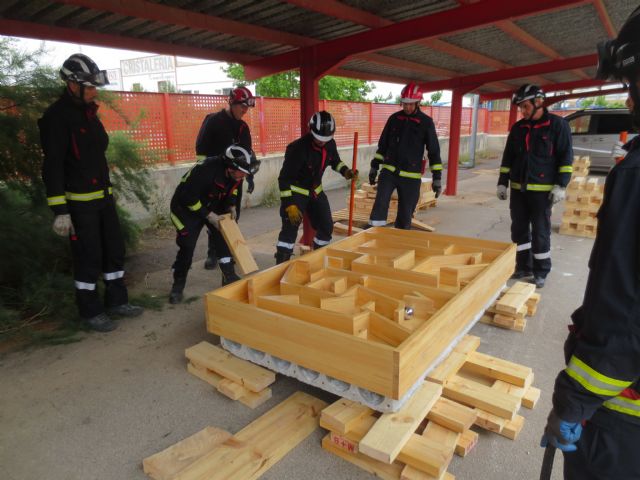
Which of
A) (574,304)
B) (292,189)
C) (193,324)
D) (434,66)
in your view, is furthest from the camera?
(434,66)

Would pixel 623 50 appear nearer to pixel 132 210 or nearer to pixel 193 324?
pixel 193 324

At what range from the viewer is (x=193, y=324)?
154 inches

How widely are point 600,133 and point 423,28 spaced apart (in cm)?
1215

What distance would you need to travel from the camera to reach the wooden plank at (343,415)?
2.27 m

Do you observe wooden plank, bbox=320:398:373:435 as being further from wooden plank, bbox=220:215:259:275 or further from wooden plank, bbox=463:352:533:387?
wooden plank, bbox=220:215:259:275

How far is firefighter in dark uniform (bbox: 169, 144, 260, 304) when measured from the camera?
3838 mm

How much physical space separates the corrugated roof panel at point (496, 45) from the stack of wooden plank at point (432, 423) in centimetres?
494

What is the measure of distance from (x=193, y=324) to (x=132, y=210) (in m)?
3.88

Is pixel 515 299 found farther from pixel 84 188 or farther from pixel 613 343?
pixel 84 188

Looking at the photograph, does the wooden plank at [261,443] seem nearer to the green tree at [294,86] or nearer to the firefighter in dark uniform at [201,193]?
the firefighter in dark uniform at [201,193]

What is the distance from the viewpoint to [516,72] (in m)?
8.70

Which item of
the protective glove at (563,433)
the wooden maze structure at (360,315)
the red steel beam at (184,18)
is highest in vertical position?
the red steel beam at (184,18)

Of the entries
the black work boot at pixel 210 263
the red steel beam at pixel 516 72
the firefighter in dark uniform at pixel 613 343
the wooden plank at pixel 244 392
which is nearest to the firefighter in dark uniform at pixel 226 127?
the black work boot at pixel 210 263

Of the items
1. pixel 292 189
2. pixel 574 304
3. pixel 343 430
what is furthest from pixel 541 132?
pixel 343 430
